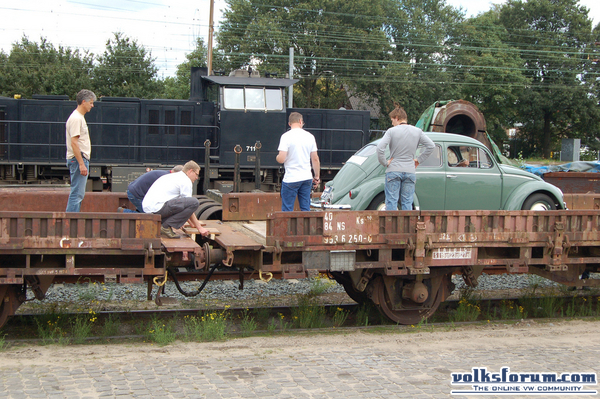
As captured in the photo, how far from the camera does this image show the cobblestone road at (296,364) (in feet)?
14.3

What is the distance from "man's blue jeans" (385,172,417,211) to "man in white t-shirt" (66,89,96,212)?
11.9ft

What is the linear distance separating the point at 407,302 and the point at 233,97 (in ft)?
33.2

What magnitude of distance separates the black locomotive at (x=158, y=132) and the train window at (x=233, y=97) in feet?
0.04

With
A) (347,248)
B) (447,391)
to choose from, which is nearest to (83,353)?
(347,248)

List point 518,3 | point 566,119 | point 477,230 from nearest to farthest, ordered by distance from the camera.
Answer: point 477,230 < point 566,119 < point 518,3

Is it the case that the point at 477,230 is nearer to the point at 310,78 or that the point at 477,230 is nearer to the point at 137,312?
the point at 137,312

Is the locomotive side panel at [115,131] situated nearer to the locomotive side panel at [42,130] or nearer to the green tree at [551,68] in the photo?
the locomotive side panel at [42,130]

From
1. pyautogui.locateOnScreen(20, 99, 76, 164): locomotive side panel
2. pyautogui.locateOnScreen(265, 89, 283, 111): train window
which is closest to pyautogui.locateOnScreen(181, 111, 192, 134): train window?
pyautogui.locateOnScreen(265, 89, 283, 111): train window

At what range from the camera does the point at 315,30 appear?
41.8m

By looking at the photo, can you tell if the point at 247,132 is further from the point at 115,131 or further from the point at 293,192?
→ the point at 293,192

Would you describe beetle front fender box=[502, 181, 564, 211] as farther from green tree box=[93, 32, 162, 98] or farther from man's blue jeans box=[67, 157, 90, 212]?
green tree box=[93, 32, 162, 98]

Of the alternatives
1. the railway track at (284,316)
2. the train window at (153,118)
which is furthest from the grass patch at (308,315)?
the train window at (153,118)

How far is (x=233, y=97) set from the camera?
1522 centimetres

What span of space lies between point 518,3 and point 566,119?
1301 cm
